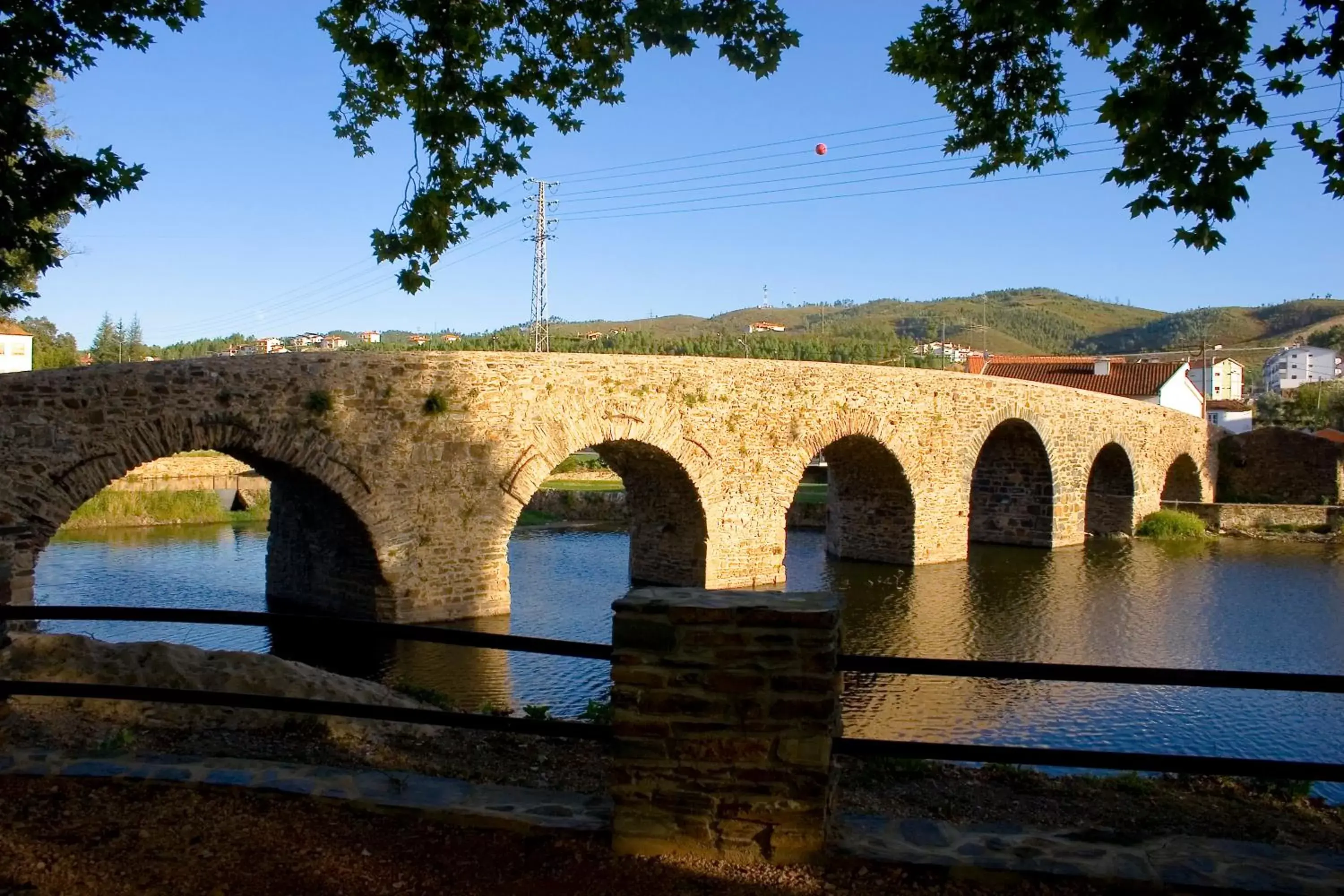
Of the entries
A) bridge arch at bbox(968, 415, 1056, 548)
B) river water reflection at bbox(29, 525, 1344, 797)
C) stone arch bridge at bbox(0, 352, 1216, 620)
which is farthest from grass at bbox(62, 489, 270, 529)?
bridge arch at bbox(968, 415, 1056, 548)

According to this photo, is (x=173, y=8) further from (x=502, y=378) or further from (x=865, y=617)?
(x=865, y=617)

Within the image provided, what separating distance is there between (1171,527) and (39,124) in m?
23.1

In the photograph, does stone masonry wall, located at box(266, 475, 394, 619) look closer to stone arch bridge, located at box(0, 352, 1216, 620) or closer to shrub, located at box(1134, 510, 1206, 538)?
stone arch bridge, located at box(0, 352, 1216, 620)

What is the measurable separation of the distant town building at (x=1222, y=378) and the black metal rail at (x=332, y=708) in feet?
217

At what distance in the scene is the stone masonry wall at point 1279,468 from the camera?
26.8 metres

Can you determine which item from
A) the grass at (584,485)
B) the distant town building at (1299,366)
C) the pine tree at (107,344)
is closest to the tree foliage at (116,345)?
the pine tree at (107,344)

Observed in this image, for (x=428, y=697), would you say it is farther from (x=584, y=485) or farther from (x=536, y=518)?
(x=584, y=485)

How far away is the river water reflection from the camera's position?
29.6 ft

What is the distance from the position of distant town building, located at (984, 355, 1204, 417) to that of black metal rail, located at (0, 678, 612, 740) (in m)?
35.2

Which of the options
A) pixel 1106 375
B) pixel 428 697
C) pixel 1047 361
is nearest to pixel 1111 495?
pixel 1106 375

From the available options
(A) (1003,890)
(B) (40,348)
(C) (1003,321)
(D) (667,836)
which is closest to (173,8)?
(D) (667,836)

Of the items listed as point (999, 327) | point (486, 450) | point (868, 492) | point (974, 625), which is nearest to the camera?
point (486, 450)

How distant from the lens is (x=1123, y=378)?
3834 centimetres

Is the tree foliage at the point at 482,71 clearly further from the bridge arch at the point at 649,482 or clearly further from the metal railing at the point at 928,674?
the bridge arch at the point at 649,482
